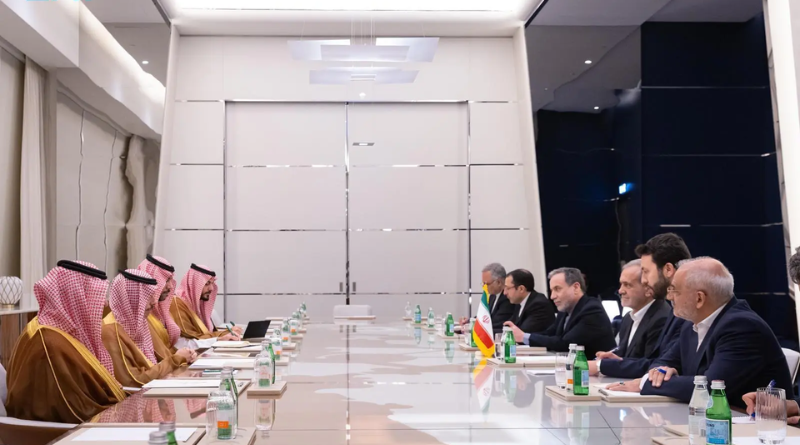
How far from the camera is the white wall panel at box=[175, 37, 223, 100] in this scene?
10414 mm

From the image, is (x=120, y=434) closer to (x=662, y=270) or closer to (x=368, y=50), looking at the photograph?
(x=662, y=270)

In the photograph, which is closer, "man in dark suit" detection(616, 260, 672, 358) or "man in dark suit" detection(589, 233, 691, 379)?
"man in dark suit" detection(589, 233, 691, 379)

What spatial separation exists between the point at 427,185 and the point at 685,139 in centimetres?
331

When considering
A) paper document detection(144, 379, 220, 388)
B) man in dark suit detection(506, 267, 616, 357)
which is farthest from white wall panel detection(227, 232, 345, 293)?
paper document detection(144, 379, 220, 388)

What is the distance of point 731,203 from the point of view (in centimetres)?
837

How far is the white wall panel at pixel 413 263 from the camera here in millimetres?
10633

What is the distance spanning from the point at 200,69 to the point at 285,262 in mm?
2602

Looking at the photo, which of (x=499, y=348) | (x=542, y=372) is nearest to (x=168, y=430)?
(x=542, y=372)

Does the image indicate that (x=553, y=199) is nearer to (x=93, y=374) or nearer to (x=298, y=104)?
(x=298, y=104)

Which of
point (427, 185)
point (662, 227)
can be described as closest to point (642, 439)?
point (662, 227)

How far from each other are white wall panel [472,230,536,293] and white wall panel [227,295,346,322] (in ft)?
6.04

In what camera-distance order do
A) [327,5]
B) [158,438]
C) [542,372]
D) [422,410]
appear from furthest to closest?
[327,5], [542,372], [422,410], [158,438]

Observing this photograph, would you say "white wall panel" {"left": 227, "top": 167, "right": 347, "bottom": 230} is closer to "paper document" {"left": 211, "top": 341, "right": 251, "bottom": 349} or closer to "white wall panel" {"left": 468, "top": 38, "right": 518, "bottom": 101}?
"white wall panel" {"left": 468, "top": 38, "right": 518, "bottom": 101}

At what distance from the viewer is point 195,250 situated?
1038 cm
